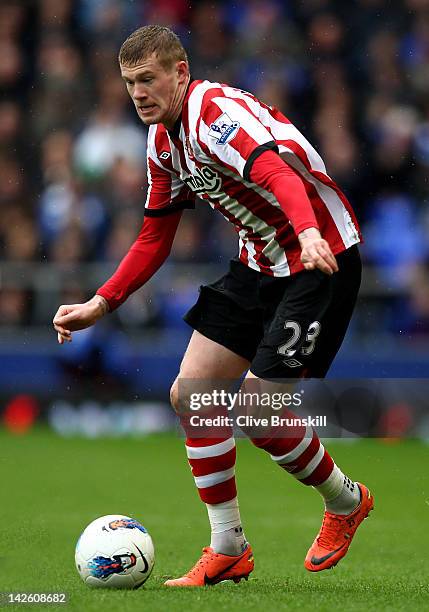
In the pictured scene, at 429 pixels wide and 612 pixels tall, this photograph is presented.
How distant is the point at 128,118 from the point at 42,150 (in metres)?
1.23

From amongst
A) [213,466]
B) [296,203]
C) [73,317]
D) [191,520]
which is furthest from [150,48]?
[191,520]

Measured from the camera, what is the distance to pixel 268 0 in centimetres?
1401

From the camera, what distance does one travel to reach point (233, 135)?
4.78m

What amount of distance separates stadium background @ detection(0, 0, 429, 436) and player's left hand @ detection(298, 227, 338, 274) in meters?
7.02

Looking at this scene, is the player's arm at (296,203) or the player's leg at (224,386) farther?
the player's leg at (224,386)

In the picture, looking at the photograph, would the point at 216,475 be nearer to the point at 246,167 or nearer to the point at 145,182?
the point at 246,167

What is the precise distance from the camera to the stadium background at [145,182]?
1167 cm

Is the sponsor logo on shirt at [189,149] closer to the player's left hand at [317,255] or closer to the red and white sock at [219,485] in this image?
the player's left hand at [317,255]

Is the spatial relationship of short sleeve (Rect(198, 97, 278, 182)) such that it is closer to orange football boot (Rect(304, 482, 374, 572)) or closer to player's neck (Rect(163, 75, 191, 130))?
player's neck (Rect(163, 75, 191, 130))

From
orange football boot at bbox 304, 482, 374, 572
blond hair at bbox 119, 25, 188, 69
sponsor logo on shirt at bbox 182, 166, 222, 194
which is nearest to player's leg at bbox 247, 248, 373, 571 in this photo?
orange football boot at bbox 304, 482, 374, 572

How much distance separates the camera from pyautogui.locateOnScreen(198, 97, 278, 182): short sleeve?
187 inches

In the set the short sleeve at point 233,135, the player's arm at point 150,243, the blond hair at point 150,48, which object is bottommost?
the player's arm at point 150,243

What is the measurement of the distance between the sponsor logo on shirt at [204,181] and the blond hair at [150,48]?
44 centimetres

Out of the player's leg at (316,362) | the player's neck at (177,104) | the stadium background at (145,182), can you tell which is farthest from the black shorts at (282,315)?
the stadium background at (145,182)
